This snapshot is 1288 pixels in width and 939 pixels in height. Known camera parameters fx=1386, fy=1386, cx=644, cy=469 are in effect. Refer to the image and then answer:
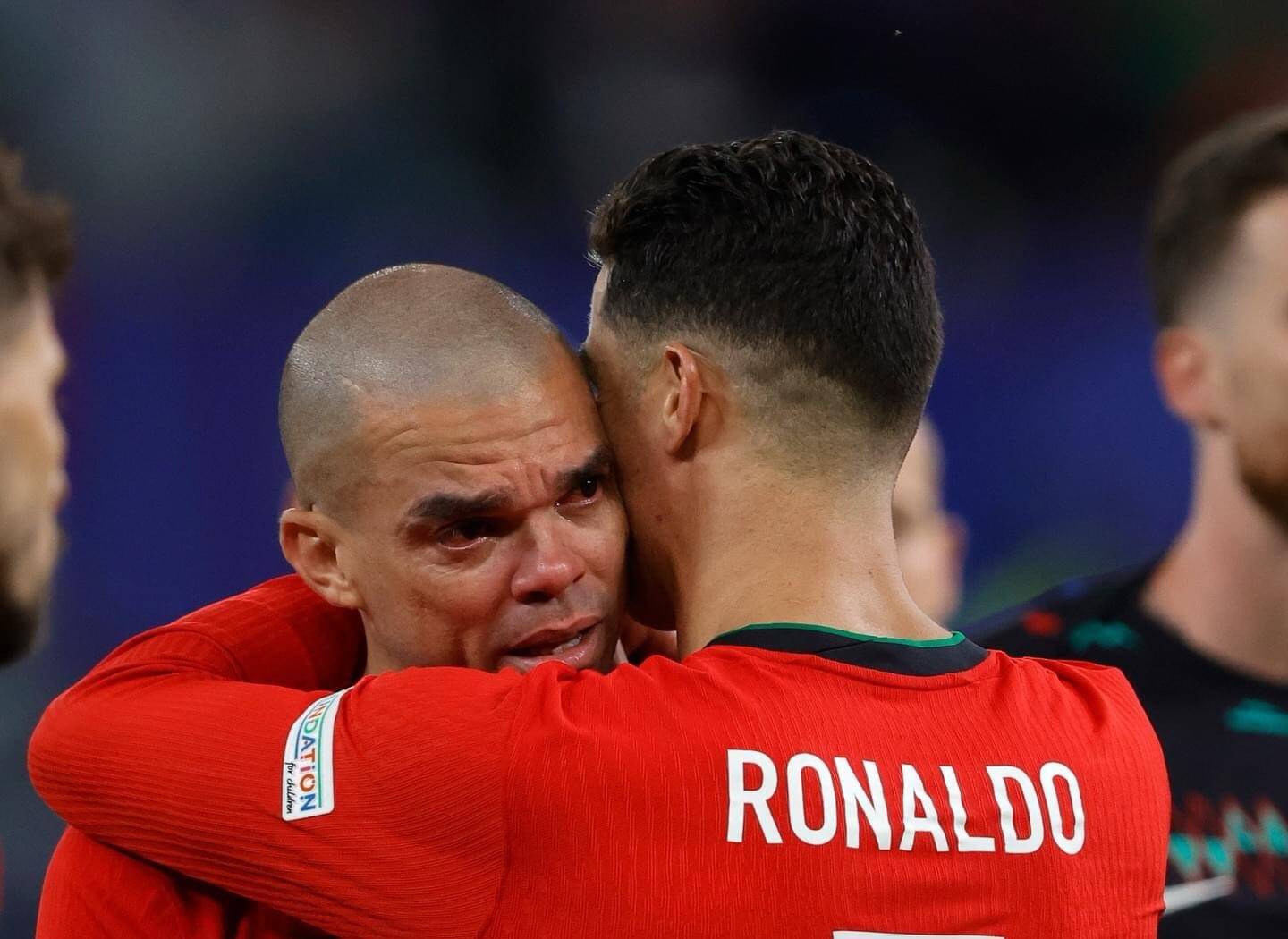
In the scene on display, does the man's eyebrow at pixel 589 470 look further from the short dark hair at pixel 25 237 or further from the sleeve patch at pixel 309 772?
the short dark hair at pixel 25 237

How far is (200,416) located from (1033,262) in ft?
8.59

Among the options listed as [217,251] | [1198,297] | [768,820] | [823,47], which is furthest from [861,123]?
[768,820]

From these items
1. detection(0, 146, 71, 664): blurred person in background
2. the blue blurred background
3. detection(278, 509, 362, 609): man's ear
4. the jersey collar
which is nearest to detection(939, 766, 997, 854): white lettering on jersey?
the jersey collar

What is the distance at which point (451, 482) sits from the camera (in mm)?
1802

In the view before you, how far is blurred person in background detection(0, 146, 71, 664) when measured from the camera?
9.94 feet

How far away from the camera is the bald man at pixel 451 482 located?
1806mm

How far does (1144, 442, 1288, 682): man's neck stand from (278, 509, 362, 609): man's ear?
2700 millimetres

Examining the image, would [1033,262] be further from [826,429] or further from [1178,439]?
[826,429]

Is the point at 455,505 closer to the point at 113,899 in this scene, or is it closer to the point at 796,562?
the point at 796,562

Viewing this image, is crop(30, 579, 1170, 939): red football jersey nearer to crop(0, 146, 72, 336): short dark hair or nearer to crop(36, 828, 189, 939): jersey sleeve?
crop(36, 828, 189, 939): jersey sleeve

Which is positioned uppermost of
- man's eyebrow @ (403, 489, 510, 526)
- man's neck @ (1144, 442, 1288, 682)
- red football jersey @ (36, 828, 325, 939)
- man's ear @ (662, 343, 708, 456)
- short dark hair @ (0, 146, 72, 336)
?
short dark hair @ (0, 146, 72, 336)

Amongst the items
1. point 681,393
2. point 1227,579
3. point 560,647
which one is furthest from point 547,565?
point 1227,579

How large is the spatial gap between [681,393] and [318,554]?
0.59 m

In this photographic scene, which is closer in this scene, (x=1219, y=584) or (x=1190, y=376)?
(x=1219, y=584)
